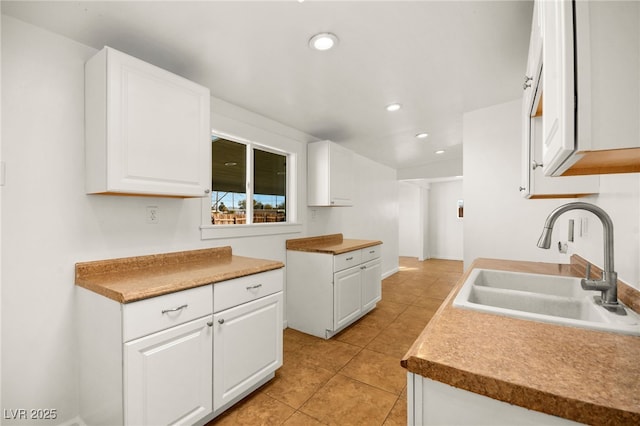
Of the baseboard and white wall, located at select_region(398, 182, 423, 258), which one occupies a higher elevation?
white wall, located at select_region(398, 182, 423, 258)

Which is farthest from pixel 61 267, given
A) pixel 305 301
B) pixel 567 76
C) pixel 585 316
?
pixel 585 316

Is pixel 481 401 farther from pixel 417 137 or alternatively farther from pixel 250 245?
pixel 417 137

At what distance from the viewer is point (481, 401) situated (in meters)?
0.62

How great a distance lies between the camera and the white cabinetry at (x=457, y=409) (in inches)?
22.9

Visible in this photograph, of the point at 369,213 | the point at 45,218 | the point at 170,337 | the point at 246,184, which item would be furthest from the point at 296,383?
the point at 369,213

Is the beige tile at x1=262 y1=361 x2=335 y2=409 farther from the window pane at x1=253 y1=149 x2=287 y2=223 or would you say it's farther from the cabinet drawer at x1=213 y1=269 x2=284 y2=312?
the window pane at x1=253 y1=149 x2=287 y2=223

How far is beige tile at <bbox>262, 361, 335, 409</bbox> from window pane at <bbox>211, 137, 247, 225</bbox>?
1.34 metres

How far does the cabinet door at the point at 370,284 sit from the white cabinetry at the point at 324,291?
51 millimetres

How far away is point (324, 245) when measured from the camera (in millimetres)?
3439

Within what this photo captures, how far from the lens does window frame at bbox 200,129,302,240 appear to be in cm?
233

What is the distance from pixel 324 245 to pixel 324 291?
2.27ft

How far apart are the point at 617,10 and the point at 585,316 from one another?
3.51 feet

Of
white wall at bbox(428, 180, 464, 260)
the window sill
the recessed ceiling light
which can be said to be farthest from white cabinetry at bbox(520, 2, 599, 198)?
white wall at bbox(428, 180, 464, 260)

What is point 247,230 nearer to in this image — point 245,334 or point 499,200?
point 245,334
